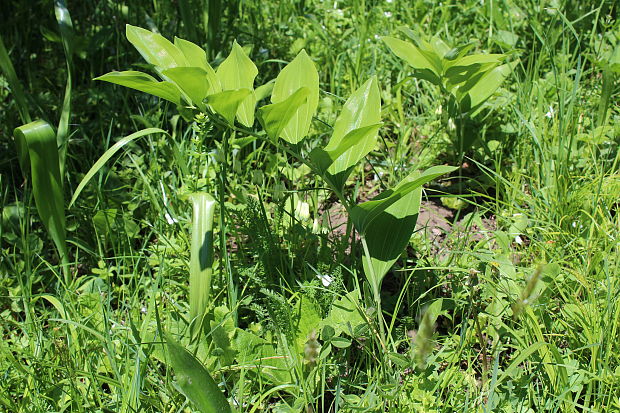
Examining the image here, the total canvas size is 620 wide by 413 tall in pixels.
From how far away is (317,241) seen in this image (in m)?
2.12

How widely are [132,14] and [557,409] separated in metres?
2.54

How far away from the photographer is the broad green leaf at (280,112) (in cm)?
145

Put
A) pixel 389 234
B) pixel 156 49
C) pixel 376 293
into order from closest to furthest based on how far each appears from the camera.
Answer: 1. pixel 156 49
2. pixel 376 293
3. pixel 389 234

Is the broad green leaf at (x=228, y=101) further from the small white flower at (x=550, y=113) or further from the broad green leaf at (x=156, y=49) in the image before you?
the small white flower at (x=550, y=113)

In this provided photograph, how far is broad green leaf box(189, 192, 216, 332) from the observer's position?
5.49 feet

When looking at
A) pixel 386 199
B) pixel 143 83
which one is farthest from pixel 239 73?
pixel 386 199

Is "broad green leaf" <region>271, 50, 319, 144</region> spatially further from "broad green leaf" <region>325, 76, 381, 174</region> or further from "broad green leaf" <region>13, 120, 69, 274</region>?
"broad green leaf" <region>13, 120, 69, 274</region>

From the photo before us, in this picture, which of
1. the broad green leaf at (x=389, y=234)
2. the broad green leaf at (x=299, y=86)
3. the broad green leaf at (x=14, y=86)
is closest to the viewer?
the broad green leaf at (x=299, y=86)

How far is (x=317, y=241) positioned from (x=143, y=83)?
0.86 metres

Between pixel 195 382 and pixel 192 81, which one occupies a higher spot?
pixel 192 81

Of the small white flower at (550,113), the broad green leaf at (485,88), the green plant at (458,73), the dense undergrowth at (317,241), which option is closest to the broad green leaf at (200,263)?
the dense undergrowth at (317,241)

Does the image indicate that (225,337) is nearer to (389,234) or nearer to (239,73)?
(389,234)

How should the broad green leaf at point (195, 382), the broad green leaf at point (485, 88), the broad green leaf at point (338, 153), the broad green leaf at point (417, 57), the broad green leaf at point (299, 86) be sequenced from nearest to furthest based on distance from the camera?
the broad green leaf at point (195, 382) → the broad green leaf at point (338, 153) → the broad green leaf at point (299, 86) → the broad green leaf at point (417, 57) → the broad green leaf at point (485, 88)

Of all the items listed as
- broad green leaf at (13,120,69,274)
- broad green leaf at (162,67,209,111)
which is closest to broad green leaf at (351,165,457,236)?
broad green leaf at (162,67,209,111)
